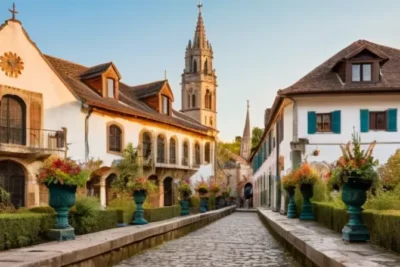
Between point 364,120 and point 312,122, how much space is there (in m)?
2.53

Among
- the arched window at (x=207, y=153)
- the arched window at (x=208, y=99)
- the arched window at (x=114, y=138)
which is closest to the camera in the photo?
the arched window at (x=114, y=138)

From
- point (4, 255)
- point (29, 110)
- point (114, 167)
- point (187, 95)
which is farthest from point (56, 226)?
point (187, 95)

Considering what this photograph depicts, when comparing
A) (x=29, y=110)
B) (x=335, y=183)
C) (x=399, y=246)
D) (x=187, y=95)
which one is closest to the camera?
(x=399, y=246)

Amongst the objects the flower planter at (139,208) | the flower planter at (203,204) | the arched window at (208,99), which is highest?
the arched window at (208,99)

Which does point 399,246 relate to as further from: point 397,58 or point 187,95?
point 187,95

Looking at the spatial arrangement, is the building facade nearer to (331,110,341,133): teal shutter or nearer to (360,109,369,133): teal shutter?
(331,110,341,133): teal shutter

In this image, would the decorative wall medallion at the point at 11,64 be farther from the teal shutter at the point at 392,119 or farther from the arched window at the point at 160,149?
the teal shutter at the point at 392,119

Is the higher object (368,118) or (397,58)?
(397,58)

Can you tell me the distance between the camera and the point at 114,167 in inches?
Answer: 1141

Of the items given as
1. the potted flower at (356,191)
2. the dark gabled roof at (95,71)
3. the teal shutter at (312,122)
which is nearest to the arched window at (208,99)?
the dark gabled roof at (95,71)

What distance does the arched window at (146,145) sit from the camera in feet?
106

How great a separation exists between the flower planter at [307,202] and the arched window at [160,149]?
17171 mm

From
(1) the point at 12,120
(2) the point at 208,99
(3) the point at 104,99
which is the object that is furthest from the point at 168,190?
(2) the point at 208,99

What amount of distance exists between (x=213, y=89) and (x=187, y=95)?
476 cm
